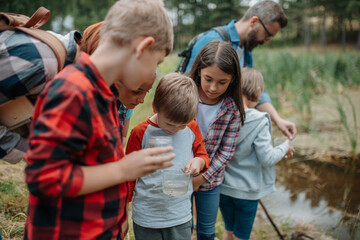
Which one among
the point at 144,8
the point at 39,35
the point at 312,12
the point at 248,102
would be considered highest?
the point at 144,8

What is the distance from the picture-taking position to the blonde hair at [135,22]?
0.94 meters

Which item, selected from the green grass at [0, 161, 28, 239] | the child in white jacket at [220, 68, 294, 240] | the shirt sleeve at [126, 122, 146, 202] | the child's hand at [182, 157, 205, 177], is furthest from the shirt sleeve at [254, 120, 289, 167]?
the green grass at [0, 161, 28, 239]

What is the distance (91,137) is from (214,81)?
107 cm

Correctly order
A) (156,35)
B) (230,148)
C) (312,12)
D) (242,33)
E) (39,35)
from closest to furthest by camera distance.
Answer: (156,35), (39,35), (230,148), (242,33), (312,12)

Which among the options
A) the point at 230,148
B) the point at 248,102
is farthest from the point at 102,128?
the point at 248,102

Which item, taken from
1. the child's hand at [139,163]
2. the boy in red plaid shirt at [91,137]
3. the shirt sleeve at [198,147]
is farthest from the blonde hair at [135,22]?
the shirt sleeve at [198,147]

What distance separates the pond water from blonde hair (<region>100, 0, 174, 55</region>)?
259 cm

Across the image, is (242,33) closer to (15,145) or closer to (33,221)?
(15,145)

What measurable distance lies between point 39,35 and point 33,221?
687 millimetres

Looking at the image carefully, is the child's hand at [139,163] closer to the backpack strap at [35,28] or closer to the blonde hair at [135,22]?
the blonde hair at [135,22]

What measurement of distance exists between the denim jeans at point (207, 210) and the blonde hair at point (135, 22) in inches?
46.7

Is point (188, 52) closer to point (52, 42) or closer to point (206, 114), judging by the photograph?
point (206, 114)

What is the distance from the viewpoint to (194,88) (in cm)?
151

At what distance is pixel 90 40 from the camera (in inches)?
52.9
